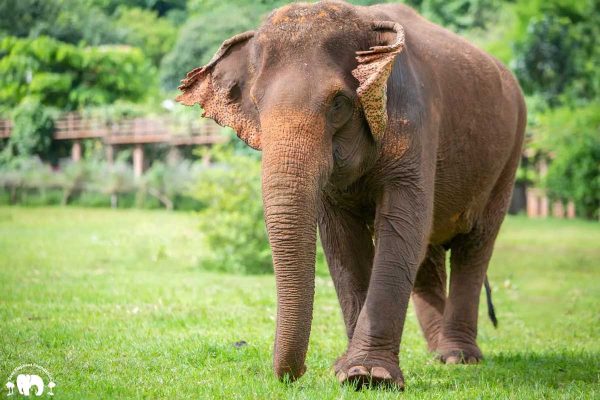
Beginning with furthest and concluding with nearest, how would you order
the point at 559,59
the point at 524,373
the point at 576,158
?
1. the point at 559,59
2. the point at 576,158
3. the point at 524,373

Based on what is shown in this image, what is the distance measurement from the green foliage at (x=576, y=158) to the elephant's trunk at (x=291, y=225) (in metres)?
29.2

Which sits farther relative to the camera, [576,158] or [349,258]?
[576,158]

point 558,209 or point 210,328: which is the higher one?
point 210,328

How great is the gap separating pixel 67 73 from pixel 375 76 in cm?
4494

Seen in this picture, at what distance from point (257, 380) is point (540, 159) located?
33003 mm

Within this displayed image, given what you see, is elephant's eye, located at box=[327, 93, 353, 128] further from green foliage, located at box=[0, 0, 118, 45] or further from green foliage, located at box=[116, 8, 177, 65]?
green foliage, located at box=[116, 8, 177, 65]

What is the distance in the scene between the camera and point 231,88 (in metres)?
A: 7.59

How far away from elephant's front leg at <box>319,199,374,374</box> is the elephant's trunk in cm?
148

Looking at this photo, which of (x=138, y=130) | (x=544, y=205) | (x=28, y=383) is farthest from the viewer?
(x=138, y=130)

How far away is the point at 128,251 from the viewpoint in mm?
21531

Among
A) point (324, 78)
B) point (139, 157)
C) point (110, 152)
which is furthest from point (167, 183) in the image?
point (324, 78)

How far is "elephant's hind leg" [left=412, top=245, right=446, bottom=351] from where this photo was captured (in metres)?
10.1

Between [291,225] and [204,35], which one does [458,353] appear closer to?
[291,225]

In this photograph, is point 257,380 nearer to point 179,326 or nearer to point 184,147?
point 179,326
